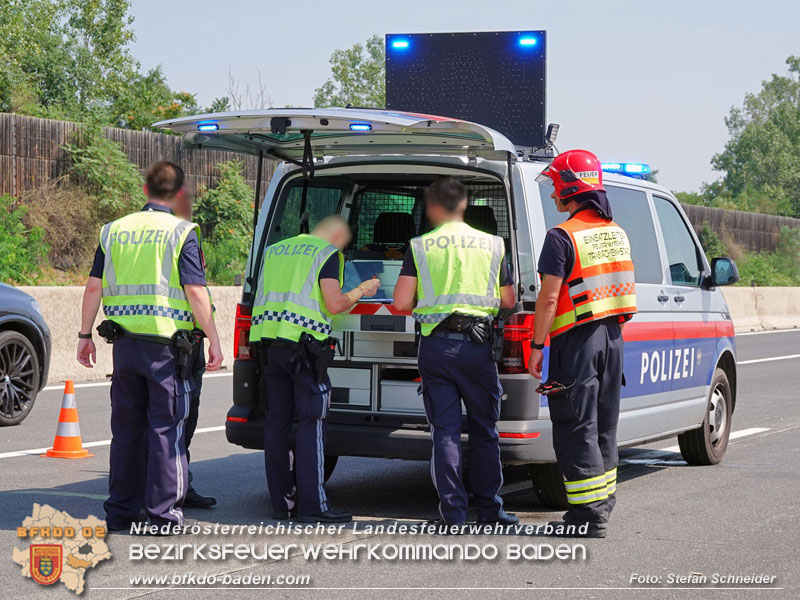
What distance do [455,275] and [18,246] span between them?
14.6 m

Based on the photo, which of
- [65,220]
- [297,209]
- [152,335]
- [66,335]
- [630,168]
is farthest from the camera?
[65,220]

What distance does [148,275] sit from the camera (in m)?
6.30

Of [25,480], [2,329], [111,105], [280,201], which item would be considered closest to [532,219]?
[280,201]

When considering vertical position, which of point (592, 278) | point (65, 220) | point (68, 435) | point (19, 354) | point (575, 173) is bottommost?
point (68, 435)

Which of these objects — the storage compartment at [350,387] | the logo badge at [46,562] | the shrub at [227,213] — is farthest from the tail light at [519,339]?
the shrub at [227,213]

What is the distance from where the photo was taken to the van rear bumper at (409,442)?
6.61 meters

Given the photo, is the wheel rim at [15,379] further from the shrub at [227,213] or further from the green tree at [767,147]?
the green tree at [767,147]

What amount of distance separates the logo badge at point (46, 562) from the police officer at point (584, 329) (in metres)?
2.58

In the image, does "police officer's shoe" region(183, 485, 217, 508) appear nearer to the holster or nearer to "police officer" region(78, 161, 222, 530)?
"police officer" region(78, 161, 222, 530)

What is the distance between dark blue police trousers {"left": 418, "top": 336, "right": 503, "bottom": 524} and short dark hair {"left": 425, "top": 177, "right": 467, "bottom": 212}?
74cm

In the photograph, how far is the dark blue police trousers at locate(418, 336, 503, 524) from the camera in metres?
6.42

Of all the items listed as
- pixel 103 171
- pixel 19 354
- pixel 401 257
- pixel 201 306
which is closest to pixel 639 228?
pixel 401 257

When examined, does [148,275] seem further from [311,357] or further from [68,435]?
[68,435]

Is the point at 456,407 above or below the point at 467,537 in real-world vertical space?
above
